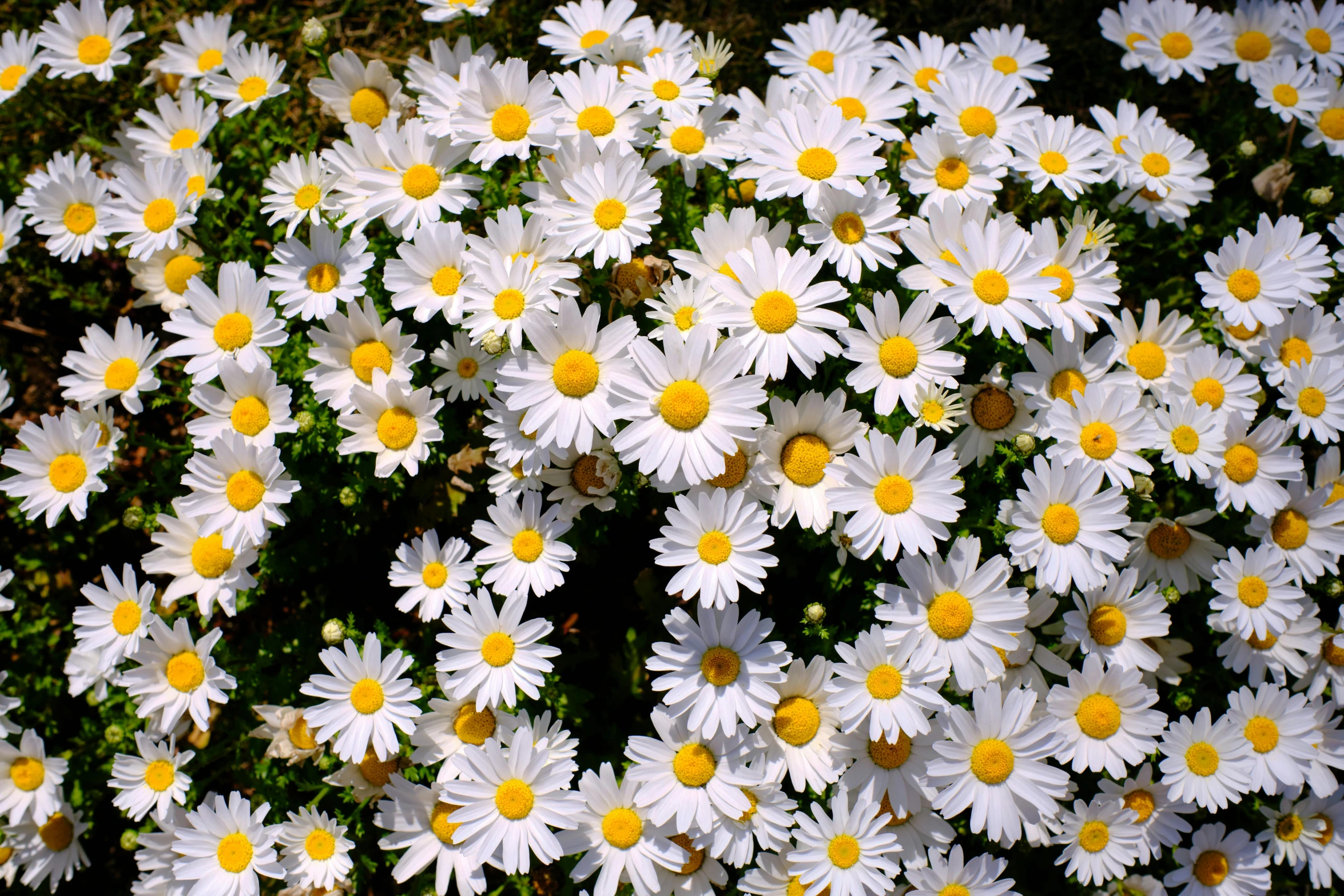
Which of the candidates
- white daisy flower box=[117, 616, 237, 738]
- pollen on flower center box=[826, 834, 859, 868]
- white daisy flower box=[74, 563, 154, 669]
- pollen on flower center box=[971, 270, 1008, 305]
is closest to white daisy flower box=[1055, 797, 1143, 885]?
pollen on flower center box=[826, 834, 859, 868]

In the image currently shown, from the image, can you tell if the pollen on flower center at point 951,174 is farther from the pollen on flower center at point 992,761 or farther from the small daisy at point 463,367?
the pollen on flower center at point 992,761

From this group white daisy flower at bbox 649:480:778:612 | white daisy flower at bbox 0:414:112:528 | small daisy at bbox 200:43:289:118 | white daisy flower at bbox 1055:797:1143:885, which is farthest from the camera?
small daisy at bbox 200:43:289:118

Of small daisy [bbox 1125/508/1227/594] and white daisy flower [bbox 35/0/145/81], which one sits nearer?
small daisy [bbox 1125/508/1227/594]

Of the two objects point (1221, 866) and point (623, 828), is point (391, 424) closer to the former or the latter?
point (623, 828)

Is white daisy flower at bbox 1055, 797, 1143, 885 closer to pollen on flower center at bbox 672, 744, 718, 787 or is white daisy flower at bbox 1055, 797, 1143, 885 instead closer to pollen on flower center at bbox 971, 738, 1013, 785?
pollen on flower center at bbox 971, 738, 1013, 785

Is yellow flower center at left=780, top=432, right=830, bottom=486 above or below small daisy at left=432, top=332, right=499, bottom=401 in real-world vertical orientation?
below

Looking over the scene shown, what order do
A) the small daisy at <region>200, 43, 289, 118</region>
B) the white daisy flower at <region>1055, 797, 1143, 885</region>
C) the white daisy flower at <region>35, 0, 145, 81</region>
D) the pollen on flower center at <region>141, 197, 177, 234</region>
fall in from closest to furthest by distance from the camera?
1. the white daisy flower at <region>1055, 797, 1143, 885</region>
2. the pollen on flower center at <region>141, 197, 177, 234</region>
3. the small daisy at <region>200, 43, 289, 118</region>
4. the white daisy flower at <region>35, 0, 145, 81</region>

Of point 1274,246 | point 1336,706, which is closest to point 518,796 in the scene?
point 1336,706

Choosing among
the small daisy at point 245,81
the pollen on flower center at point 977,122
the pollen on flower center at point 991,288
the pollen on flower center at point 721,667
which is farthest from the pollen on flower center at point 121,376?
the pollen on flower center at point 977,122
